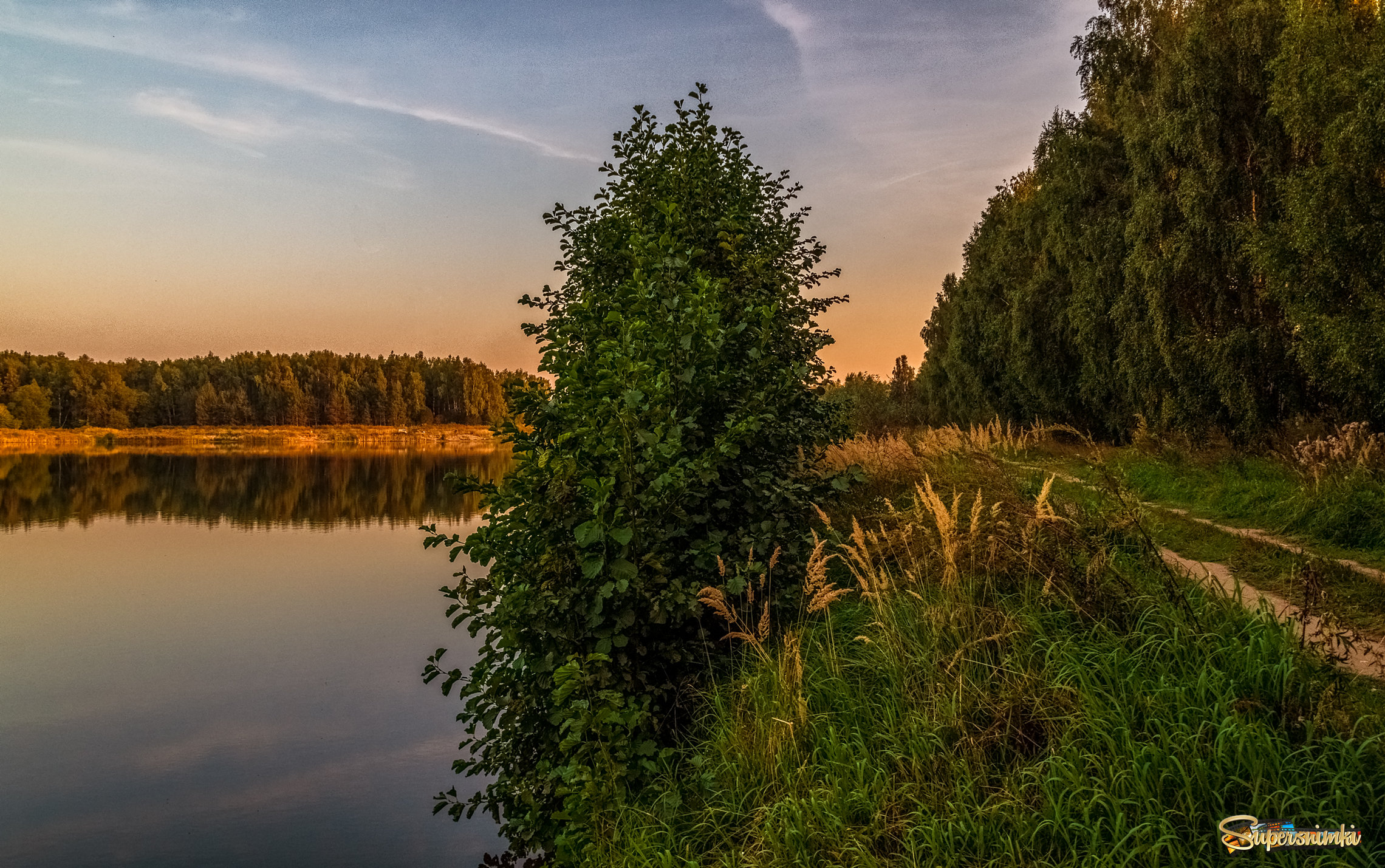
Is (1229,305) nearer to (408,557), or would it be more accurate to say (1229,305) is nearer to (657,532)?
(657,532)

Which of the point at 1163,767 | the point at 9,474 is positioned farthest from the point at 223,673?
the point at 9,474

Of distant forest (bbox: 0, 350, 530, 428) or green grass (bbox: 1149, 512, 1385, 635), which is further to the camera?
distant forest (bbox: 0, 350, 530, 428)

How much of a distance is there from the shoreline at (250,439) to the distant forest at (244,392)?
11.2 feet

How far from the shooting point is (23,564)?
23000 mm

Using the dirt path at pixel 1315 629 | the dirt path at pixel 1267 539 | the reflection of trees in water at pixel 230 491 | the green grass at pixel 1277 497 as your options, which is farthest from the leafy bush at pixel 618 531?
the reflection of trees in water at pixel 230 491

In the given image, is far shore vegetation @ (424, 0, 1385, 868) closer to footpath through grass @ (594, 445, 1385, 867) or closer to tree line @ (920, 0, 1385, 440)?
footpath through grass @ (594, 445, 1385, 867)

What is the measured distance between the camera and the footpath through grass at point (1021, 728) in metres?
3.47

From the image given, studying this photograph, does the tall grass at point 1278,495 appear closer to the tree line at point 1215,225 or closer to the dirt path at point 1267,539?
the dirt path at point 1267,539

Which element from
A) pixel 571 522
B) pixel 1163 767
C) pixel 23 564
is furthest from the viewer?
pixel 23 564

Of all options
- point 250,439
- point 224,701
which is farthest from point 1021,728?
point 250,439

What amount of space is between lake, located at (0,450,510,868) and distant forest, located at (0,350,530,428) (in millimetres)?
120447

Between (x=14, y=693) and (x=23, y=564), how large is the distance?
1285 cm

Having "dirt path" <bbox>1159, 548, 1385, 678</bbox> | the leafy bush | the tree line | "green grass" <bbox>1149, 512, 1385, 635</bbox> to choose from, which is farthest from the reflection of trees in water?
the tree line

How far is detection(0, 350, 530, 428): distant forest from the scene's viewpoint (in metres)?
134
